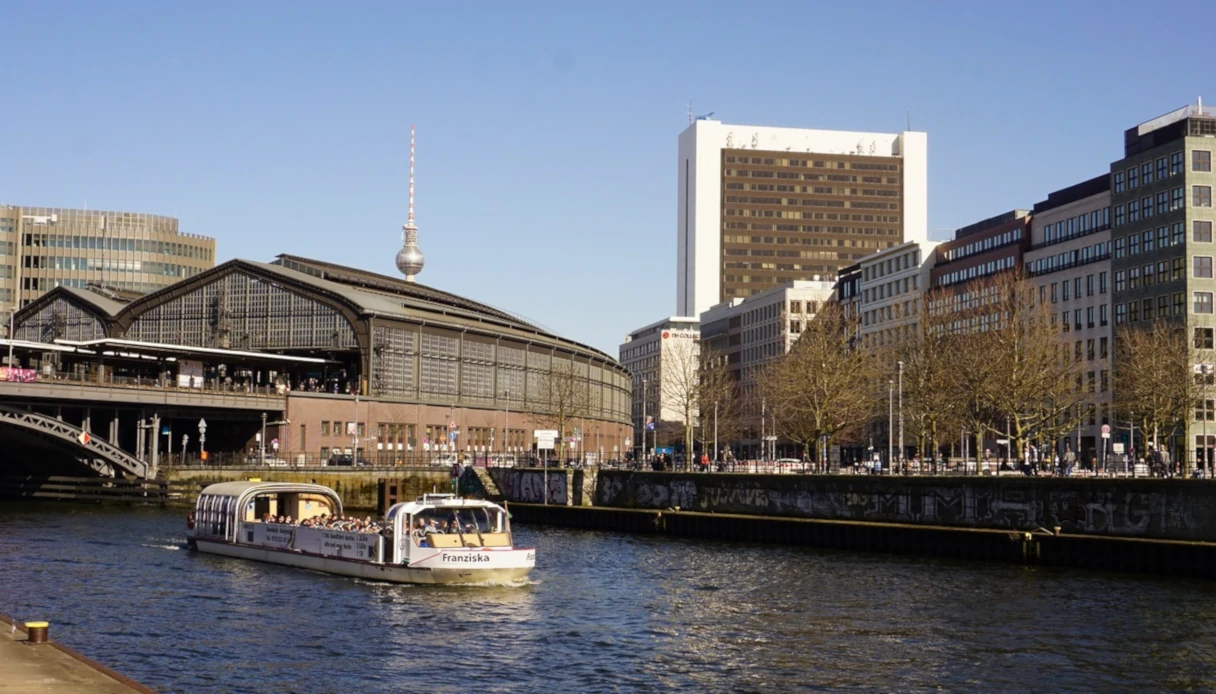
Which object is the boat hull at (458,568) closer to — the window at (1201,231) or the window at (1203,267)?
the window at (1203,267)

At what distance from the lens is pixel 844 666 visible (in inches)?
1725

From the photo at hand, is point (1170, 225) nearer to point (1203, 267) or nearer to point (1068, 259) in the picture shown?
point (1203, 267)

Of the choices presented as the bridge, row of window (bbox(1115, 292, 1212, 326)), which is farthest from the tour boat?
row of window (bbox(1115, 292, 1212, 326))

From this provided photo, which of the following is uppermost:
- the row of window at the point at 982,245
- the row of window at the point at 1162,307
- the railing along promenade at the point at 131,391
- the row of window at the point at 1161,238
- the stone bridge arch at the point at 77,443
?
the row of window at the point at 982,245

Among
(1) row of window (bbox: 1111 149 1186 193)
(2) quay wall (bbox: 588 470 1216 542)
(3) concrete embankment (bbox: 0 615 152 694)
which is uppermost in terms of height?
(1) row of window (bbox: 1111 149 1186 193)

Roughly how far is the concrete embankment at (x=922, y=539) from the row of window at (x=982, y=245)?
93731 millimetres

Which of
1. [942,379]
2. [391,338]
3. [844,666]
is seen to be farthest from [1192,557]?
[391,338]

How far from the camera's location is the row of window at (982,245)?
177m

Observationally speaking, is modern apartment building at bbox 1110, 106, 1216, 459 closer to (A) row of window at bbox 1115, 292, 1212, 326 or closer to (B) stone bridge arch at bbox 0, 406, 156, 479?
(A) row of window at bbox 1115, 292, 1212, 326

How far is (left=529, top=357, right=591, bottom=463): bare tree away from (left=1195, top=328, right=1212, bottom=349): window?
205 ft

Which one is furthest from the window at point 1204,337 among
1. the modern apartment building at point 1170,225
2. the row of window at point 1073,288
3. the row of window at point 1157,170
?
the row of window at point 1073,288

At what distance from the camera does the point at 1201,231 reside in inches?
5531

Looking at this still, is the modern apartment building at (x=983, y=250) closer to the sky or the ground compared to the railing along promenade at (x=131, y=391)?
closer to the sky

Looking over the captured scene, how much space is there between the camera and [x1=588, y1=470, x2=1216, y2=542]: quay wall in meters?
67.3
